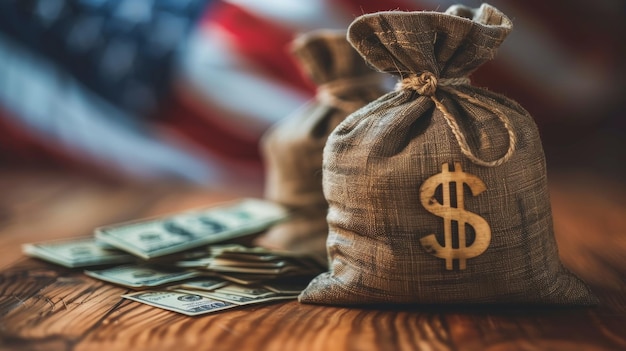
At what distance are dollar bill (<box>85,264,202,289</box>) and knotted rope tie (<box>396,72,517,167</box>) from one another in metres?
0.46

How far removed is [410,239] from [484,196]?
0.11m

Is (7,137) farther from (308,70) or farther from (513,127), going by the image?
(513,127)

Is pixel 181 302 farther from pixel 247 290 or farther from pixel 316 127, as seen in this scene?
pixel 316 127

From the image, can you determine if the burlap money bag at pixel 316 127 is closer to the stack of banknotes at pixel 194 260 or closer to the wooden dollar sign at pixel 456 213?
the stack of banknotes at pixel 194 260

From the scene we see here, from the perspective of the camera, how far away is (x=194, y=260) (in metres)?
1.29

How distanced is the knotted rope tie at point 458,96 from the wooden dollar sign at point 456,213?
3 cm

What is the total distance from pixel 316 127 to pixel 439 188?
0.48 meters

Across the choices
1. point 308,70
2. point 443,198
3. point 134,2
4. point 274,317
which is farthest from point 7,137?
point 443,198

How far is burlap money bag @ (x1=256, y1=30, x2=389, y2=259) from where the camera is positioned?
1.38 m

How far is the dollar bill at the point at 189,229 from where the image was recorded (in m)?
1.32

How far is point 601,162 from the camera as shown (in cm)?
241

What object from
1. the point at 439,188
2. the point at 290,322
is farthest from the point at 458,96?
the point at 290,322

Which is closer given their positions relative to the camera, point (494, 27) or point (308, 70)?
point (494, 27)

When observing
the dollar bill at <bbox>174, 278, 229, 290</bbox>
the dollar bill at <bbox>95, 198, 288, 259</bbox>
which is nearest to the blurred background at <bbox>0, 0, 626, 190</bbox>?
the dollar bill at <bbox>95, 198, 288, 259</bbox>
